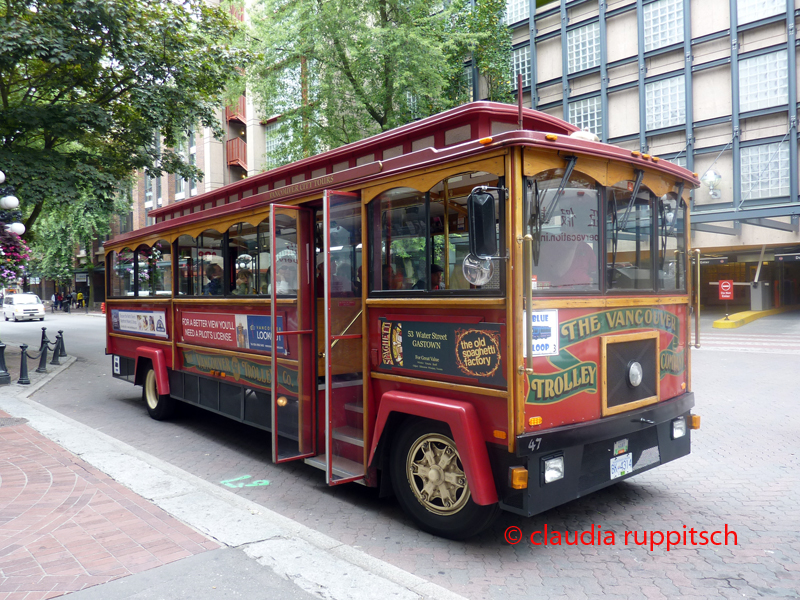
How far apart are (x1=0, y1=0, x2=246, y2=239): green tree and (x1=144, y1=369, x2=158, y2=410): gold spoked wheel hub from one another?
6473mm

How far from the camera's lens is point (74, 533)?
13.8ft

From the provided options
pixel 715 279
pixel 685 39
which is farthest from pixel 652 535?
pixel 715 279

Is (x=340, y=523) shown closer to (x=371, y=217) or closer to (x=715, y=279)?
(x=371, y=217)

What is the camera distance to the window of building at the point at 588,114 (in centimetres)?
2452

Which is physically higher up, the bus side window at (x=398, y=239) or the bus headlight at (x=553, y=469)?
the bus side window at (x=398, y=239)

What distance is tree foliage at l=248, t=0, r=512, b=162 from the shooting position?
1683 cm

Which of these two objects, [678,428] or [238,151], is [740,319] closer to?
[678,428]

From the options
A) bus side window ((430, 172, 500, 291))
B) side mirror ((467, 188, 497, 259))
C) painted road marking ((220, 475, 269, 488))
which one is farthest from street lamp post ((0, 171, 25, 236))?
side mirror ((467, 188, 497, 259))

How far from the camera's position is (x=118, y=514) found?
14.9ft

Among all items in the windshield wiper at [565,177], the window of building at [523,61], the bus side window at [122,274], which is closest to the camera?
the windshield wiper at [565,177]

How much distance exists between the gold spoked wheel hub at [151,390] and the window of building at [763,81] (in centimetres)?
2195

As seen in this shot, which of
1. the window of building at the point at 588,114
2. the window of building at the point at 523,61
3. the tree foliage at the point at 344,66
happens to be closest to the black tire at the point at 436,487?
the tree foliage at the point at 344,66

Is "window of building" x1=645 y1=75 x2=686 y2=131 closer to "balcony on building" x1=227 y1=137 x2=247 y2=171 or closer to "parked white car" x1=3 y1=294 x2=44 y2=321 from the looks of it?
"balcony on building" x1=227 y1=137 x2=247 y2=171

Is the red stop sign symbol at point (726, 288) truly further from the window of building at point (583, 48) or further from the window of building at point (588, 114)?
the window of building at point (583, 48)
